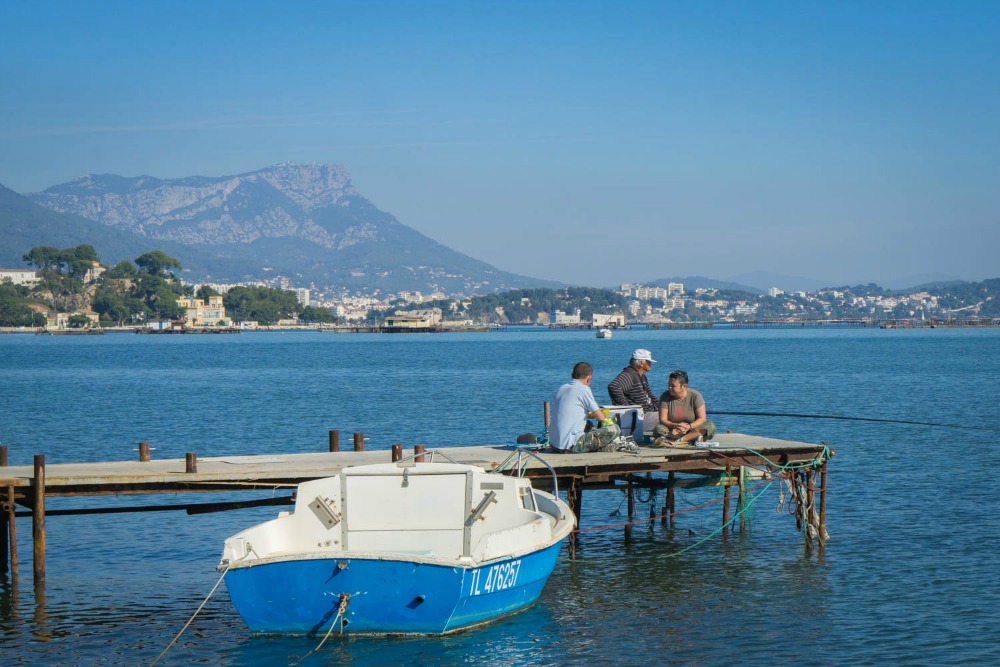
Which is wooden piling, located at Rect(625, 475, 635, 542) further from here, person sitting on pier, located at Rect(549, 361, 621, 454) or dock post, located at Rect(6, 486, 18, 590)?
dock post, located at Rect(6, 486, 18, 590)

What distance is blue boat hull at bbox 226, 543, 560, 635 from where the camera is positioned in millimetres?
13820

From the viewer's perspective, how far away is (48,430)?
147 ft

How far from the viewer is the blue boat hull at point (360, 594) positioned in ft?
45.3

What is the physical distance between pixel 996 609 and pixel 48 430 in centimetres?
3620

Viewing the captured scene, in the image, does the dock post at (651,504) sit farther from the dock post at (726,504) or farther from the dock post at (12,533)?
the dock post at (12,533)

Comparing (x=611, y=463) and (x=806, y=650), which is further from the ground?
(x=611, y=463)

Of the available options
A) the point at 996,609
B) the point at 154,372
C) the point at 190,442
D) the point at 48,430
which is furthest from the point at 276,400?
the point at 996,609

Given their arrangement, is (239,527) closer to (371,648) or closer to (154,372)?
(371,648)

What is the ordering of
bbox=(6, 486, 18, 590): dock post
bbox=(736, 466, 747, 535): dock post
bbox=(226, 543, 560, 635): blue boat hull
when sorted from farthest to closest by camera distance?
bbox=(736, 466, 747, 535): dock post < bbox=(6, 486, 18, 590): dock post < bbox=(226, 543, 560, 635): blue boat hull

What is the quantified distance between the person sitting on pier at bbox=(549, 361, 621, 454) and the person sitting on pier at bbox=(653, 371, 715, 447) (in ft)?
3.41

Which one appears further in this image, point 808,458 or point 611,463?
point 808,458

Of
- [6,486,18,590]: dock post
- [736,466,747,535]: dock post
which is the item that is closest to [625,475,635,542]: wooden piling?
[736,466,747,535]: dock post

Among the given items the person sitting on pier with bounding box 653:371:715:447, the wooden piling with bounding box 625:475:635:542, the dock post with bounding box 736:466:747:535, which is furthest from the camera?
the wooden piling with bounding box 625:475:635:542

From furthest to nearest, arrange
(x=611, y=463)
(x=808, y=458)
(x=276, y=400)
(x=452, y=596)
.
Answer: (x=276, y=400)
(x=808, y=458)
(x=611, y=463)
(x=452, y=596)
